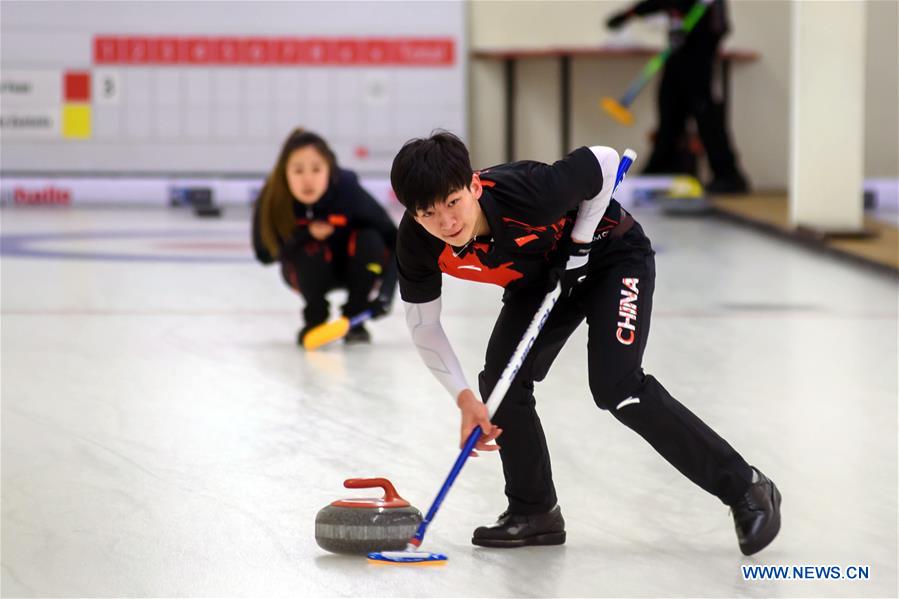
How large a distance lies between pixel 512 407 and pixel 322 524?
405mm

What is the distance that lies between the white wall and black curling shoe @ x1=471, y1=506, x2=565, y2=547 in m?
8.57

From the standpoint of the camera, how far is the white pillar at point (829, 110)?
23.0 feet

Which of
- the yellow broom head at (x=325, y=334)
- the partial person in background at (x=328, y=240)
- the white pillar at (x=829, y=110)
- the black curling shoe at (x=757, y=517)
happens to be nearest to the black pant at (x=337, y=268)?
the partial person in background at (x=328, y=240)

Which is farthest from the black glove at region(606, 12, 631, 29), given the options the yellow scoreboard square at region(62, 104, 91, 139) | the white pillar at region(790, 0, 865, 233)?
the yellow scoreboard square at region(62, 104, 91, 139)

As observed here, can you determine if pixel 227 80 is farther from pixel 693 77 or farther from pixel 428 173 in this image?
pixel 428 173

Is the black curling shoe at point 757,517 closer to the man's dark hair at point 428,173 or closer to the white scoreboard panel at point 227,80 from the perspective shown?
the man's dark hair at point 428,173

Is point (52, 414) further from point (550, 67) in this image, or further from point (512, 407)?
point (550, 67)

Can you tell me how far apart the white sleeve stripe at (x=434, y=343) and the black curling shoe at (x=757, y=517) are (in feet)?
1.80

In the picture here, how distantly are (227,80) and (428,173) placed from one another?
8774 millimetres

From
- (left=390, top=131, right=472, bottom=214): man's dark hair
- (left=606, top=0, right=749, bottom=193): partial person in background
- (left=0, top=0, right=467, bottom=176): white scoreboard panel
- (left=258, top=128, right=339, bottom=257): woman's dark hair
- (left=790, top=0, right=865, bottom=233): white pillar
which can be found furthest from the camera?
(left=0, top=0, right=467, bottom=176): white scoreboard panel

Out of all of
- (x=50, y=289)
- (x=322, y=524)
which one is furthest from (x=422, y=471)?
(x=50, y=289)

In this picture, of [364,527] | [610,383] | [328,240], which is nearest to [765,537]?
[610,383]

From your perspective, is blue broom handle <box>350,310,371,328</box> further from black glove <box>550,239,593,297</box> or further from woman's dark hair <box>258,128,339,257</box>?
black glove <box>550,239,593,297</box>

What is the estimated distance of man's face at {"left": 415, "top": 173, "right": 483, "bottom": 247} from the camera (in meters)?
2.24
